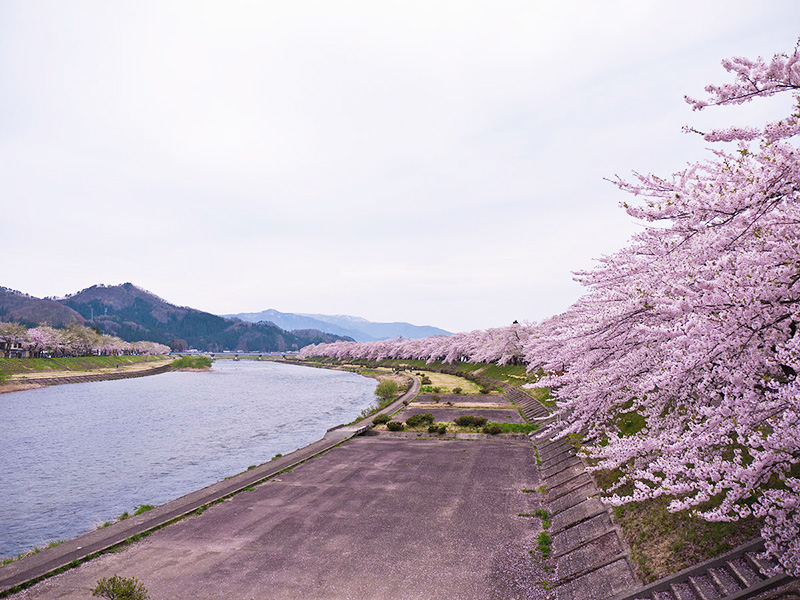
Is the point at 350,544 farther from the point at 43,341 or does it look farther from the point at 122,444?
the point at 43,341

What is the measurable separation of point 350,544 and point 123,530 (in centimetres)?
984

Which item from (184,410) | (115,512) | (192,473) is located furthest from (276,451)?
(184,410)

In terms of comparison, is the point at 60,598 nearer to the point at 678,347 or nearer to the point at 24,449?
the point at 678,347

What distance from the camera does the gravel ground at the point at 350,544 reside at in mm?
13953

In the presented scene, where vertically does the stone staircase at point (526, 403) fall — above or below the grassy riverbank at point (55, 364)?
above

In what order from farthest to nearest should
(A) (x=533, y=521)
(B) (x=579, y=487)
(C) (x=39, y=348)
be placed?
1. (C) (x=39, y=348)
2. (B) (x=579, y=487)
3. (A) (x=533, y=521)

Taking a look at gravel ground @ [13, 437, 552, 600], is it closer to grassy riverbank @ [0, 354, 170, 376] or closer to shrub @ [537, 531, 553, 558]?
shrub @ [537, 531, 553, 558]

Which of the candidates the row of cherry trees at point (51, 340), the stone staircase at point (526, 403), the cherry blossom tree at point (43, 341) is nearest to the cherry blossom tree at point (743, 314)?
the stone staircase at point (526, 403)

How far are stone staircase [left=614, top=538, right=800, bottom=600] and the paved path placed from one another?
59.4 feet

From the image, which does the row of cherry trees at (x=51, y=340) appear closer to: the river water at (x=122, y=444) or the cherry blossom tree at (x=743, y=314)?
the river water at (x=122, y=444)

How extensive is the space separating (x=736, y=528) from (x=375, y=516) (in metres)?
13.6

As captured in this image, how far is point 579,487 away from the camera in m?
21.0

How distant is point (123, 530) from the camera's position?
18750mm

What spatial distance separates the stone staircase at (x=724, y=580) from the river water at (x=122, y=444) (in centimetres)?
2597
